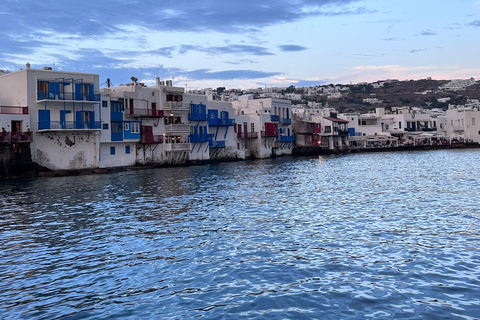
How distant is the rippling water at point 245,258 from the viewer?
31.8ft

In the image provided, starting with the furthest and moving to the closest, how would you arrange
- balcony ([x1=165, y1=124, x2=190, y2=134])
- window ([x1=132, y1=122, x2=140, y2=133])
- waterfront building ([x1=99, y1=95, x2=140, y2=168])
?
balcony ([x1=165, y1=124, x2=190, y2=134]) → window ([x1=132, y1=122, x2=140, y2=133]) → waterfront building ([x1=99, y1=95, x2=140, y2=168])

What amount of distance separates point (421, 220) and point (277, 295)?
9.83 meters

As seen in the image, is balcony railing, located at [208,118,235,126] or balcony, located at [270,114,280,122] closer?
balcony railing, located at [208,118,235,126]

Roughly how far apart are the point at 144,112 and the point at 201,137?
35.4 feet

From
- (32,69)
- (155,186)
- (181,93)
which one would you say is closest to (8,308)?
(155,186)

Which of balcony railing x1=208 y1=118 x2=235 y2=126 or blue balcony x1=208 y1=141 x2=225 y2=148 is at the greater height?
balcony railing x1=208 y1=118 x2=235 y2=126

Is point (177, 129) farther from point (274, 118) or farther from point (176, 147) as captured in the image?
point (274, 118)

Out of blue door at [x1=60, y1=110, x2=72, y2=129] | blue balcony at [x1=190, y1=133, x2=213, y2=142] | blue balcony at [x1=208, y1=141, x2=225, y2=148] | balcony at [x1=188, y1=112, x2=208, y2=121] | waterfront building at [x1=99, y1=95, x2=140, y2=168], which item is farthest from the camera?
blue balcony at [x1=208, y1=141, x2=225, y2=148]

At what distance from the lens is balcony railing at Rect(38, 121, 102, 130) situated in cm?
4531

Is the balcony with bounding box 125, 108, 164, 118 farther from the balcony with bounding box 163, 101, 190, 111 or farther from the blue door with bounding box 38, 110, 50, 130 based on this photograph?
the blue door with bounding box 38, 110, 50, 130

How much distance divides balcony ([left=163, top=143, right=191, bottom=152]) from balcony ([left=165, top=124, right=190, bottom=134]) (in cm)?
164

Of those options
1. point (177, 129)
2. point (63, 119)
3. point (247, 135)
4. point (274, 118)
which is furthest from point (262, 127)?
point (63, 119)

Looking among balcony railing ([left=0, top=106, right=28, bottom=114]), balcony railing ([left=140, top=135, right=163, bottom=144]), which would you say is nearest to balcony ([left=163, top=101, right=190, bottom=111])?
balcony railing ([left=140, top=135, right=163, bottom=144])

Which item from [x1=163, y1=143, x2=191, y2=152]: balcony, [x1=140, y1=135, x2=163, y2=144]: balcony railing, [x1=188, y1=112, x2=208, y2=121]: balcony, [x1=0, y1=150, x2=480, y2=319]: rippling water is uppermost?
[x1=188, y1=112, x2=208, y2=121]: balcony
